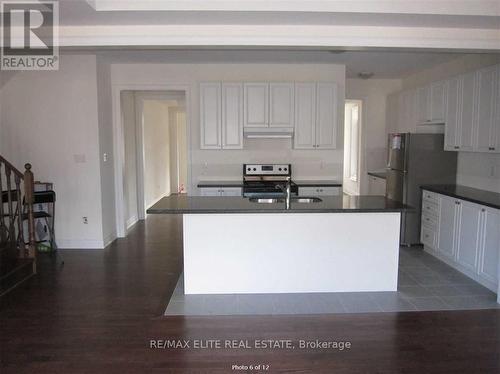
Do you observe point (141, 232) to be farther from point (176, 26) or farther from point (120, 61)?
point (176, 26)

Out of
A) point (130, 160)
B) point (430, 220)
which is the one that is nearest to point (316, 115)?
point (430, 220)

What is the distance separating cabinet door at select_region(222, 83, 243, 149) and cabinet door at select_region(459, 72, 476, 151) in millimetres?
2754

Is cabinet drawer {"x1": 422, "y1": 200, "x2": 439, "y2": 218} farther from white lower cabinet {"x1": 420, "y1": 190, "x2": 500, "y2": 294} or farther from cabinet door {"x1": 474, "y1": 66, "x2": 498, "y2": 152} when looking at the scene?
cabinet door {"x1": 474, "y1": 66, "x2": 498, "y2": 152}

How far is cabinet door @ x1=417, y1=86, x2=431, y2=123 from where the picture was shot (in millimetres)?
5449

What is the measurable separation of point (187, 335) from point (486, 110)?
12.4 ft

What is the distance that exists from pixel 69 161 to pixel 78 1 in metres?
2.96

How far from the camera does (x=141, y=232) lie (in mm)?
6258

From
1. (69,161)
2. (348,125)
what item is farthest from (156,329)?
(348,125)

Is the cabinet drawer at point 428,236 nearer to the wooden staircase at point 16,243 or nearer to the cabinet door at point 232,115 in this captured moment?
the cabinet door at point 232,115

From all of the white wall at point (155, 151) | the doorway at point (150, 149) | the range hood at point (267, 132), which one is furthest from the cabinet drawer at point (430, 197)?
the white wall at point (155, 151)

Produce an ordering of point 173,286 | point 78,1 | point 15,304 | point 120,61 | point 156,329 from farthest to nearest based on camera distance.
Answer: point 120,61
point 173,286
point 15,304
point 156,329
point 78,1

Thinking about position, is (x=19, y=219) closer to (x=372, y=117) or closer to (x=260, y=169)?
(x=260, y=169)

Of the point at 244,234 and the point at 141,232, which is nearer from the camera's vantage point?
the point at 244,234

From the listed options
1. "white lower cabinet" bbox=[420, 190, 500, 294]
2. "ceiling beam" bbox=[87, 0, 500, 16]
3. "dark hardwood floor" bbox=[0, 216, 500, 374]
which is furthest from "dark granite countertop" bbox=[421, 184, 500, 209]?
"ceiling beam" bbox=[87, 0, 500, 16]
